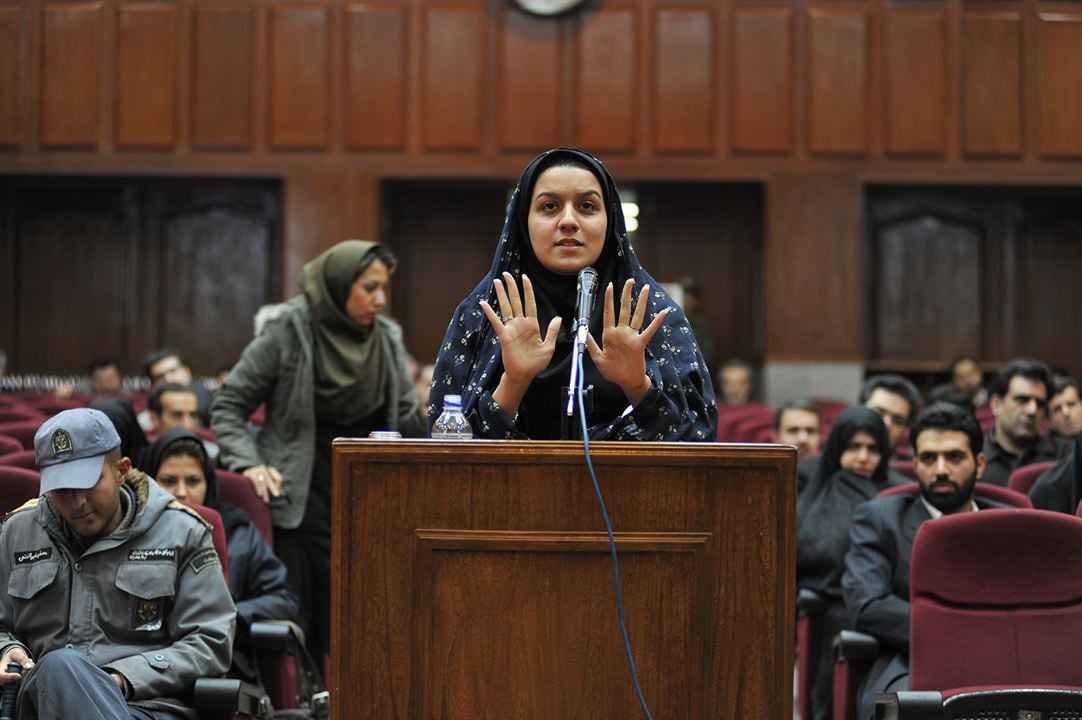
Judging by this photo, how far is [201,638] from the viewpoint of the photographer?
3309 millimetres

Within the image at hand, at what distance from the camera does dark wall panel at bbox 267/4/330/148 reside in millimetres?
11359

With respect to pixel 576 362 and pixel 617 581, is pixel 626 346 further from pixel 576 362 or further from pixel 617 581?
pixel 617 581

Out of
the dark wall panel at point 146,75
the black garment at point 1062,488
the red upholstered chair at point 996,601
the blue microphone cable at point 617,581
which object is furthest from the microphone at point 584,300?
the dark wall panel at point 146,75

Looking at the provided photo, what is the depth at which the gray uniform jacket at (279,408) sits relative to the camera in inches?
188

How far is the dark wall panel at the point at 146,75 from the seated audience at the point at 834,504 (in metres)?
7.62

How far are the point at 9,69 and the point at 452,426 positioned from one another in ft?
33.5

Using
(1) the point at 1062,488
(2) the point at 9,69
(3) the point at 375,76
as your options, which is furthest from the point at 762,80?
(1) the point at 1062,488

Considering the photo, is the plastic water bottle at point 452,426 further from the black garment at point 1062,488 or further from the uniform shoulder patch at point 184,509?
Answer: the black garment at point 1062,488

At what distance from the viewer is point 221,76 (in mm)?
11406

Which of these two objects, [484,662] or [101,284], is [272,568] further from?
[101,284]

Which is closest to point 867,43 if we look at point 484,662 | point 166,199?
point 166,199

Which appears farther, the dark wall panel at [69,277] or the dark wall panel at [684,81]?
the dark wall panel at [69,277]

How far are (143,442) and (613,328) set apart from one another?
2665 millimetres

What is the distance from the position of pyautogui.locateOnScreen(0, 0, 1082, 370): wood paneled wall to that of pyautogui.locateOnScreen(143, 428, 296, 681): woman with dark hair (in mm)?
7133
